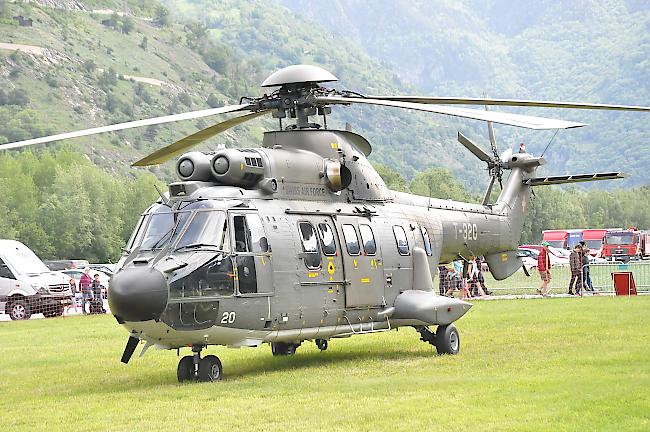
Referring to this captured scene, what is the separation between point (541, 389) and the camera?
13867 mm

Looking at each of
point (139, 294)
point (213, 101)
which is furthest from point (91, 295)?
point (213, 101)

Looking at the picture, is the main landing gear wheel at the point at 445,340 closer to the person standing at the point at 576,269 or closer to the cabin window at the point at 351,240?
the cabin window at the point at 351,240

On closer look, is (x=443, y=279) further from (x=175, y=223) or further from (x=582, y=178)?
(x=175, y=223)

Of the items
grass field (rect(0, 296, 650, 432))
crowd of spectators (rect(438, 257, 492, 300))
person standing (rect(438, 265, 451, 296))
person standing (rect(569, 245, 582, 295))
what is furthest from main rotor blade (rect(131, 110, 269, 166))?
person standing (rect(438, 265, 451, 296))

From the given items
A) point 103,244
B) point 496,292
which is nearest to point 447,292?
point 496,292

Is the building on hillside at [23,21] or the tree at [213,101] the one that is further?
the tree at [213,101]

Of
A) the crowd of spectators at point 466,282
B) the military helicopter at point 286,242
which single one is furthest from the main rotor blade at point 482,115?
the crowd of spectators at point 466,282

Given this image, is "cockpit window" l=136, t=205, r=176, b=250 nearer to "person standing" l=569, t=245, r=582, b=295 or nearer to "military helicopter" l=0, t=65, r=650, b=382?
"military helicopter" l=0, t=65, r=650, b=382

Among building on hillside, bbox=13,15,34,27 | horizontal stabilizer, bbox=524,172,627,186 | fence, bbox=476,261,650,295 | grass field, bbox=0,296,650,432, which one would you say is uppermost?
building on hillside, bbox=13,15,34,27

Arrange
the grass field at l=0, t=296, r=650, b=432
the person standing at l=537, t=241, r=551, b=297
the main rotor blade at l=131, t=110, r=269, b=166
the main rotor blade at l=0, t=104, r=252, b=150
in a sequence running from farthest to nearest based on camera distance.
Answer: the person standing at l=537, t=241, r=551, b=297, the main rotor blade at l=131, t=110, r=269, b=166, the main rotor blade at l=0, t=104, r=252, b=150, the grass field at l=0, t=296, r=650, b=432

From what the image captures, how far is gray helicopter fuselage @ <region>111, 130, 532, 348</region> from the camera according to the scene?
51.2ft

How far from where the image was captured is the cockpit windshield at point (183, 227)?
52.2 ft

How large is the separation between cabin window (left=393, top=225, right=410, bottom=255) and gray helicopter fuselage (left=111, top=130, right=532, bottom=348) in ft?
0.08

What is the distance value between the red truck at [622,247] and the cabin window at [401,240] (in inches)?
2276
